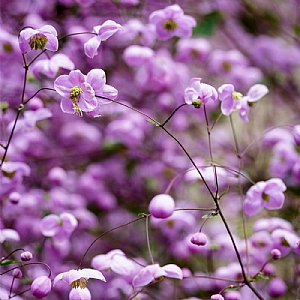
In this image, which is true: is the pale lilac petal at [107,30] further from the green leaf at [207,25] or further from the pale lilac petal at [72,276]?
the green leaf at [207,25]

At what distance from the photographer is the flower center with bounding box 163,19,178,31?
1.20 metres

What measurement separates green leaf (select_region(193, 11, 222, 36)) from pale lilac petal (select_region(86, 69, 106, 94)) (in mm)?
663

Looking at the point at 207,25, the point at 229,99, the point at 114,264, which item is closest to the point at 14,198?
the point at 114,264

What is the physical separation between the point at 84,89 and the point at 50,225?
342mm

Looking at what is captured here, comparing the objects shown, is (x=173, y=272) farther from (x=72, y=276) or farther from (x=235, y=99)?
(x=235, y=99)

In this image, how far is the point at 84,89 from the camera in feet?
2.88

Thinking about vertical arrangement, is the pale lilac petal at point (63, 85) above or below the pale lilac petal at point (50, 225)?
above

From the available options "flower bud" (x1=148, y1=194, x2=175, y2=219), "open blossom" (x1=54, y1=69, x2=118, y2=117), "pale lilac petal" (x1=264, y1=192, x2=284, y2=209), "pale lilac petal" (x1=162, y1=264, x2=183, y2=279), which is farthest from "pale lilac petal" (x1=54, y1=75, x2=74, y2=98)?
"pale lilac petal" (x1=264, y1=192, x2=284, y2=209)

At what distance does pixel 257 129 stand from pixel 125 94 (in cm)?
75

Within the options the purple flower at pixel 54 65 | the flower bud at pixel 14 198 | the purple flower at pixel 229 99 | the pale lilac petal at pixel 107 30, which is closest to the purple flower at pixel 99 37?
the pale lilac petal at pixel 107 30

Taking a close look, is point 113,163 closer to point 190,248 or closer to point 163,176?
point 163,176

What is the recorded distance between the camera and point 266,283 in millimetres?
1436

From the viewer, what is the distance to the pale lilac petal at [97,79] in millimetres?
872

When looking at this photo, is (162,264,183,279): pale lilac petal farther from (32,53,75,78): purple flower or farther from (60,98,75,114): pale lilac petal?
(32,53,75,78): purple flower
